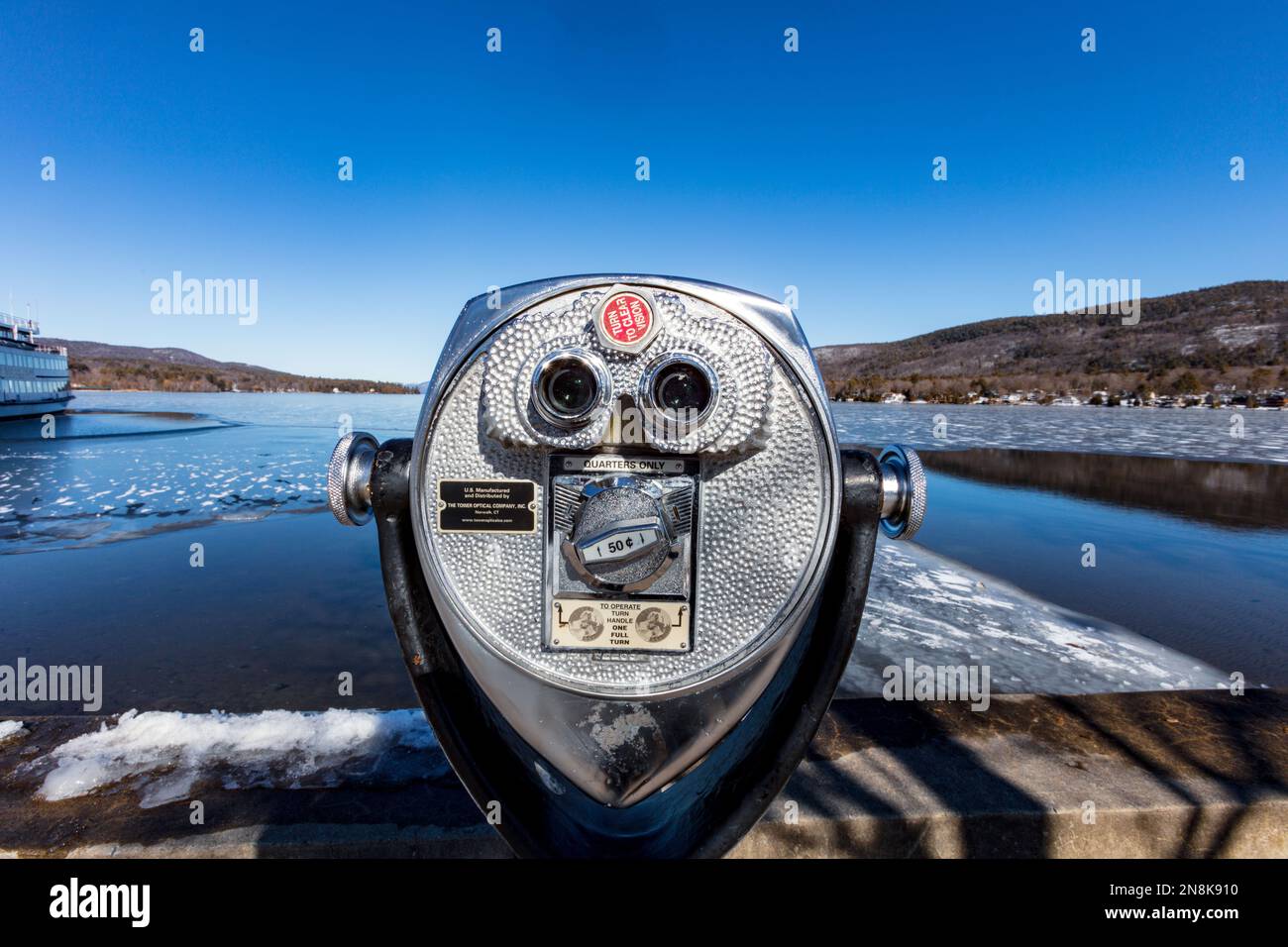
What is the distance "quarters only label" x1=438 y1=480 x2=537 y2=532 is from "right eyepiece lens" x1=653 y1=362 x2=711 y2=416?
0.27 m

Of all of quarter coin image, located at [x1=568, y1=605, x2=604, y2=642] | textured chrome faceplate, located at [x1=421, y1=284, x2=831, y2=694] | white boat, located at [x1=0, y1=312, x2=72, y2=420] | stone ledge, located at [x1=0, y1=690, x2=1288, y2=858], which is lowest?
stone ledge, located at [x1=0, y1=690, x2=1288, y2=858]

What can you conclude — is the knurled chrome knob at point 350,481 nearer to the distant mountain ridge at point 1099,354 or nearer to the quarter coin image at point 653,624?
the quarter coin image at point 653,624

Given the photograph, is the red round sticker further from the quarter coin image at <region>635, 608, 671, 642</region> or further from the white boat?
the white boat

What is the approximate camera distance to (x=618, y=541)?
1.02 meters

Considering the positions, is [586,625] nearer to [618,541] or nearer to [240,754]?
[618,541]

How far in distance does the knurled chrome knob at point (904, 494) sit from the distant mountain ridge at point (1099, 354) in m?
39.6

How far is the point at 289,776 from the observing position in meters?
1.59

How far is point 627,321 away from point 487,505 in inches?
15.5

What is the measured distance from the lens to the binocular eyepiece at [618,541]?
3.49 feet

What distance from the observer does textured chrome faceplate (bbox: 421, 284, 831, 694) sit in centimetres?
108

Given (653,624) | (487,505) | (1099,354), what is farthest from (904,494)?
(1099,354)

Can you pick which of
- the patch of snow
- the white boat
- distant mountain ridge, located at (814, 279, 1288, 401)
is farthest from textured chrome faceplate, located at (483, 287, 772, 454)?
distant mountain ridge, located at (814, 279, 1288, 401)

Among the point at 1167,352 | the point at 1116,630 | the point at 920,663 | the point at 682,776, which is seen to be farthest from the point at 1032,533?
the point at 1167,352
